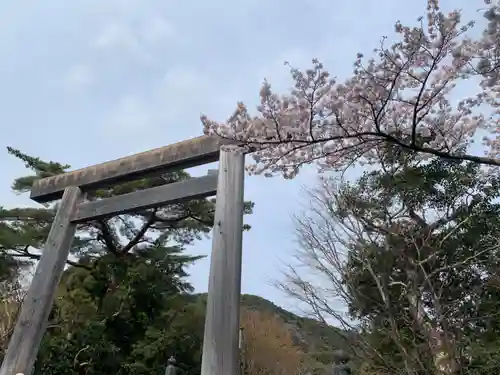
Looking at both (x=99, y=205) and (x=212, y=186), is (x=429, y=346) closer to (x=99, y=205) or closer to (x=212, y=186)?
(x=212, y=186)

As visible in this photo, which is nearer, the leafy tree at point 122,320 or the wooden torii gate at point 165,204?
the wooden torii gate at point 165,204

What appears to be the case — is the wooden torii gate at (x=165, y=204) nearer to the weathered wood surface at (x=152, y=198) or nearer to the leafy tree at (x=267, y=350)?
the weathered wood surface at (x=152, y=198)

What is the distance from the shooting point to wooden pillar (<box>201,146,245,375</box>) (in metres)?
2.20

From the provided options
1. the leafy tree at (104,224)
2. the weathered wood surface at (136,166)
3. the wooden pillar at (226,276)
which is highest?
the leafy tree at (104,224)

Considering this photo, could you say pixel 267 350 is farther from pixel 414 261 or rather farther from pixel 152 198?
pixel 152 198

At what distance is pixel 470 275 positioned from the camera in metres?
7.06

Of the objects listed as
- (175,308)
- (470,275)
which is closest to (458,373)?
(470,275)

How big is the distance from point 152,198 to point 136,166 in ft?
1.01

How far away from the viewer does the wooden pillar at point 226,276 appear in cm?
220

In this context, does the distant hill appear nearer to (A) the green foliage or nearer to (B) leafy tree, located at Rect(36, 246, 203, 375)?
(A) the green foliage

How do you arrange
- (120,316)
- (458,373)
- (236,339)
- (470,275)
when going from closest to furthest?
(236,339), (458,373), (470,275), (120,316)

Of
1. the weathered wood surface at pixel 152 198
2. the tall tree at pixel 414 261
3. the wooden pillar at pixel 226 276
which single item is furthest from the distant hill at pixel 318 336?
the wooden pillar at pixel 226 276

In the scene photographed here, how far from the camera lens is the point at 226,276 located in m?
2.38

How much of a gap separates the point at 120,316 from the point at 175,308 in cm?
115
